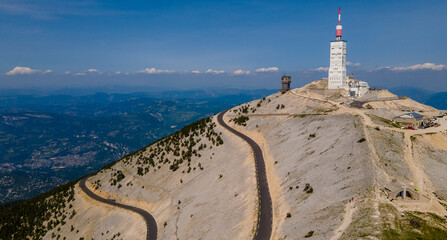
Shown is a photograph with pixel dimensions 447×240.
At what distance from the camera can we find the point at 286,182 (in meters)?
52.2

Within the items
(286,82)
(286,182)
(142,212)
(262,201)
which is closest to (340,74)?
(286,82)

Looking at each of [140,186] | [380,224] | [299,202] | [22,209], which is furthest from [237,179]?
[22,209]

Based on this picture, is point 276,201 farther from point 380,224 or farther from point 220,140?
point 220,140

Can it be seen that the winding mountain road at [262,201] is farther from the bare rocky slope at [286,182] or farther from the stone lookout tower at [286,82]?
the stone lookout tower at [286,82]

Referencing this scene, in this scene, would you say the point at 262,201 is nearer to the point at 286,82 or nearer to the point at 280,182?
the point at 280,182

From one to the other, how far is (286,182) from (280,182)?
1.67 meters

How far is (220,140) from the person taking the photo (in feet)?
298

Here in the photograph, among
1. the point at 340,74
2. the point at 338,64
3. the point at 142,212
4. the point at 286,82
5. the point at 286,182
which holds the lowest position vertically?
the point at 142,212

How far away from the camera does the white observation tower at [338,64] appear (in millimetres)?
115944

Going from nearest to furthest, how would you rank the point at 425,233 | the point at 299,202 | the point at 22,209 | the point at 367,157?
the point at 425,233
the point at 299,202
the point at 367,157
the point at 22,209

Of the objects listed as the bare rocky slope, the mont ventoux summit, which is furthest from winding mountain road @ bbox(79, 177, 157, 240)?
the bare rocky slope

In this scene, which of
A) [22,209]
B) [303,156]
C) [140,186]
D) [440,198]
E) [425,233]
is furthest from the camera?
[22,209]

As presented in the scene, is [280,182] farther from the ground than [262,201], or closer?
farther from the ground

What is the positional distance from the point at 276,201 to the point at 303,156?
52.3 feet
